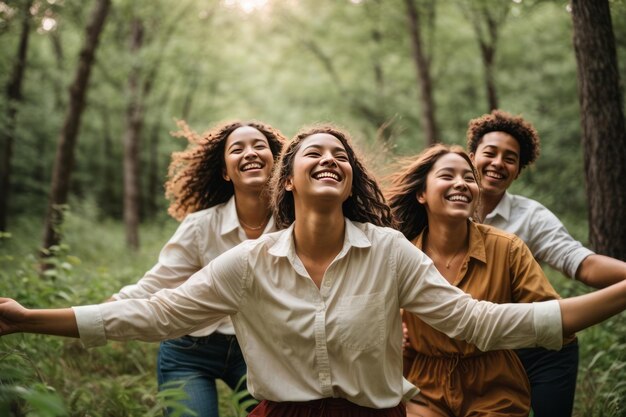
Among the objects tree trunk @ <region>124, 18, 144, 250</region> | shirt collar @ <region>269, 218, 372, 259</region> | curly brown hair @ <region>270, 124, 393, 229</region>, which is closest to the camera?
shirt collar @ <region>269, 218, 372, 259</region>

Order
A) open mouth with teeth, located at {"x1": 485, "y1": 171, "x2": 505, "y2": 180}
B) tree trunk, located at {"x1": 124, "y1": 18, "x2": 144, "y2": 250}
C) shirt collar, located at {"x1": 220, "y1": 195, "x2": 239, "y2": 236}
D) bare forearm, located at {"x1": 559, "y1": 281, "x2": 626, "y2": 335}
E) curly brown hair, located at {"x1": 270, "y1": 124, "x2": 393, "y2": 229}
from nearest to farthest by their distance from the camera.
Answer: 1. bare forearm, located at {"x1": 559, "y1": 281, "x2": 626, "y2": 335}
2. curly brown hair, located at {"x1": 270, "y1": 124, "x2": 393, "y2": 229}
3. shirt collar, located at {"x1": 220, "y1": 195, "x2": 239, "y2": 236}
4. open mouth with teeth, located at {"x1": 485, "y1": 171, "x2": 505, "y2": 180}
5. tree trunk, located at {"x1": 124, "y1": 18, "x2": 144, "y2": 250}

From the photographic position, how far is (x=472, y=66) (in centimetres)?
1955

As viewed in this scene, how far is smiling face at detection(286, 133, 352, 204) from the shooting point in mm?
2803

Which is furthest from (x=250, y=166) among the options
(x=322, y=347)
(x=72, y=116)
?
(x=72, y=116)

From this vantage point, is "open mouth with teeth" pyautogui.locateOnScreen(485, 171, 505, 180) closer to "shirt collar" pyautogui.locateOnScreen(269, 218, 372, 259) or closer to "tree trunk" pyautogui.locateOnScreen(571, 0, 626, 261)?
"tree trunk" pyautogui.locateOnScreen(571, 0, 626, 261)

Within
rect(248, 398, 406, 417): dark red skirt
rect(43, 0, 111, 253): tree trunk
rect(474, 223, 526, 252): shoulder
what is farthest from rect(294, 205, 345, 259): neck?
rect(43, 0, 111, 253): tree trunk

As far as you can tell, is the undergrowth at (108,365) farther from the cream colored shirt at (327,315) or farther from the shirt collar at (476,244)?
the shirt collar at (476,244)

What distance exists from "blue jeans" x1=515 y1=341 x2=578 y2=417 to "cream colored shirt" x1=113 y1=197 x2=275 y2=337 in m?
1.87

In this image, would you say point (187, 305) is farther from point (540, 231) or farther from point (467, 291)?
point (540, 231)

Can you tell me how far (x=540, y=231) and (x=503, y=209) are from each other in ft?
0.94

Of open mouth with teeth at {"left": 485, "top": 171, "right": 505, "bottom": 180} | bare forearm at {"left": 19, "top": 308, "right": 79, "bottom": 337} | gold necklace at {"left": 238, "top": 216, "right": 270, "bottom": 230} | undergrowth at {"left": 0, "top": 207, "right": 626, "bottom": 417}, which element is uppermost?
open mouth with teeth at {"left": 485, "top": 171, "right": 505, "bottom": 180}

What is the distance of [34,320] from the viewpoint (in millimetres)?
2588

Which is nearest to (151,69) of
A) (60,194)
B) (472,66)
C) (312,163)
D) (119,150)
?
(60,194)

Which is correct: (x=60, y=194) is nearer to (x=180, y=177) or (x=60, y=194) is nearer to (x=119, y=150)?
(x=180, y=177)
